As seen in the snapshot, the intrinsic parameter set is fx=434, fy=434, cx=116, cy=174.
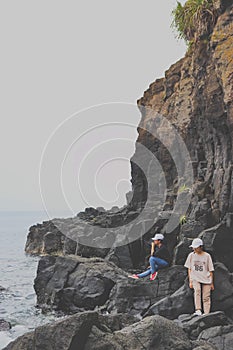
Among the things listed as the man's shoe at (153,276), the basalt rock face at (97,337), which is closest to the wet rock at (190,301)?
the man's shoe at (153,276)

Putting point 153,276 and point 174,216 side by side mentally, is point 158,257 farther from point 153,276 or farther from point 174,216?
point 174,216

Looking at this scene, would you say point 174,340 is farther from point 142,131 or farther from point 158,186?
point 142,131

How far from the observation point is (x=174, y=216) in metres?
22.6

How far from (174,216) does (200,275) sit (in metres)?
10.3

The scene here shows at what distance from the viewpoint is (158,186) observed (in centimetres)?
2947

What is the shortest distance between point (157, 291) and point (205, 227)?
546cm

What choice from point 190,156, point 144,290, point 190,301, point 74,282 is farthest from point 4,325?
point 190,156

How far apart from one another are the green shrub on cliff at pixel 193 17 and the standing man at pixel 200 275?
13452mm

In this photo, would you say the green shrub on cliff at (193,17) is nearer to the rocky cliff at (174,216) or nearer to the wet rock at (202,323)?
the rocky cliff at (174,216)

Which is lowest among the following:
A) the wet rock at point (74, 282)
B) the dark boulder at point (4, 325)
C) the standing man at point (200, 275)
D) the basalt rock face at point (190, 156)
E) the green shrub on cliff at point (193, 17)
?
the dark boulder at point (4, 325)

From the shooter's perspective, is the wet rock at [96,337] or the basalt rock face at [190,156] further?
the basalt rock face at [190,156]

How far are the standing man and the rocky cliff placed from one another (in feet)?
1.93

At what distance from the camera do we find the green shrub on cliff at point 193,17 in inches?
855

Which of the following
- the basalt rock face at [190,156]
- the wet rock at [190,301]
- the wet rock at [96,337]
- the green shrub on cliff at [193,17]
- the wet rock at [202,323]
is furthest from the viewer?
the green shrub on cliff at [193,17]
